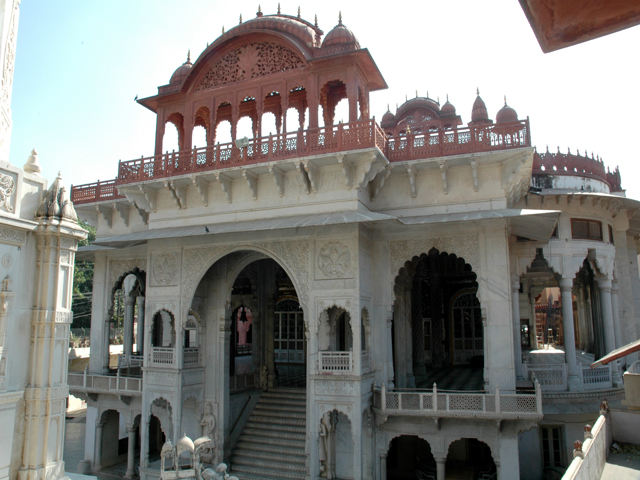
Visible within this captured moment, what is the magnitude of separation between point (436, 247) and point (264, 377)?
23.9 ft

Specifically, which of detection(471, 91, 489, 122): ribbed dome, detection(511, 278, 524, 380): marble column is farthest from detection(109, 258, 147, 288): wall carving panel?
detection(471, 91, 489, 122): ribbed dome

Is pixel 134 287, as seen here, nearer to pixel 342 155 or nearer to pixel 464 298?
pixel 342 155

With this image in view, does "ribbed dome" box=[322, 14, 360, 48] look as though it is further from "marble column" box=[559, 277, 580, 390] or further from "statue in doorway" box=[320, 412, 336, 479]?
"statue in doorway" box=[320, 412, 336, 479]

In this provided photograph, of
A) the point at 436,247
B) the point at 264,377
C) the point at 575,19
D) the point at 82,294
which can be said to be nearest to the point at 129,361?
the point at 264,377

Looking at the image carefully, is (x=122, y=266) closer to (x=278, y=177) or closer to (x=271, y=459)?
(x=278, y=177)

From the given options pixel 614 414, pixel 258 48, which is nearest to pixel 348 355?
pixel 614 414

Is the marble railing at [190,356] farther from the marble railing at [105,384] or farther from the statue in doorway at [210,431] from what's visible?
the marble railing at [105,384]

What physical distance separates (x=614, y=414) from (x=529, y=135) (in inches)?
233

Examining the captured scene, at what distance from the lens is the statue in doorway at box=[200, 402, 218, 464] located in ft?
43.9

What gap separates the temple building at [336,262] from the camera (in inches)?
445

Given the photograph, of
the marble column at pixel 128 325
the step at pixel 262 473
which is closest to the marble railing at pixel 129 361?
the marble column at pixel 128 325

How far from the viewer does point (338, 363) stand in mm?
11445

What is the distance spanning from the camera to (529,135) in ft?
36.4

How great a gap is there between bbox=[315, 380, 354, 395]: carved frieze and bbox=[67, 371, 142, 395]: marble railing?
585cm
